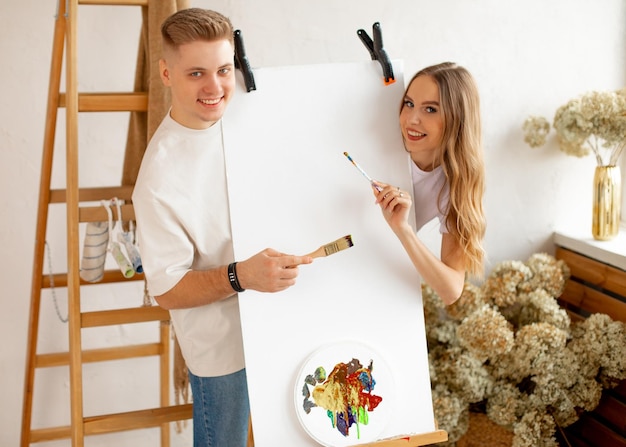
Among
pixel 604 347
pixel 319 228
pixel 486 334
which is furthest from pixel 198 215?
pixel 604 347

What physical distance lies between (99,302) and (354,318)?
1.15 m

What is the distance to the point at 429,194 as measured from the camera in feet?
5.90

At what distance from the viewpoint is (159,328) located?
8.46 feet

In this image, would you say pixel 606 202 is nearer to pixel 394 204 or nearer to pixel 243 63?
pixel 394 204

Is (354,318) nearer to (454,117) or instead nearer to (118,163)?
(454,117)

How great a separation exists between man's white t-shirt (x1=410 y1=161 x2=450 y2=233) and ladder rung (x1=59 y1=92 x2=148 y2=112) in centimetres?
68

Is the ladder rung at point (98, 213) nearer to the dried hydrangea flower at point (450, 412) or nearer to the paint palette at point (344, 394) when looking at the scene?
the paint palette at point (344, 394)

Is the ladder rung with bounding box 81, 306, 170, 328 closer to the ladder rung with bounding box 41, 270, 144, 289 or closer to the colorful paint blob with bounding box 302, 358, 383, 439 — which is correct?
the ladder rung with bounding box 41, 270, 144, 289

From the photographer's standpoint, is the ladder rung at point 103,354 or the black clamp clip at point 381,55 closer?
the black clamp clip at point 381,55

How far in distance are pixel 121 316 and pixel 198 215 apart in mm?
418

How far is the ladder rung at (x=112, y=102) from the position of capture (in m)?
1.80

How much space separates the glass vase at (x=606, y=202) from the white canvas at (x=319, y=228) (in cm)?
116

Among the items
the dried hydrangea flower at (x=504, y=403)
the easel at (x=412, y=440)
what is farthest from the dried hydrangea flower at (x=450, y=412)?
the easel at (x=412, y=440)

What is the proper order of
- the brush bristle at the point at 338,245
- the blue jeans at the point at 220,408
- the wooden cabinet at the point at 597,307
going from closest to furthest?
the brush bristle at the point at 338,245
the blue jeans at the point at 220,408
the wooden cabinet at the point at 597,307
